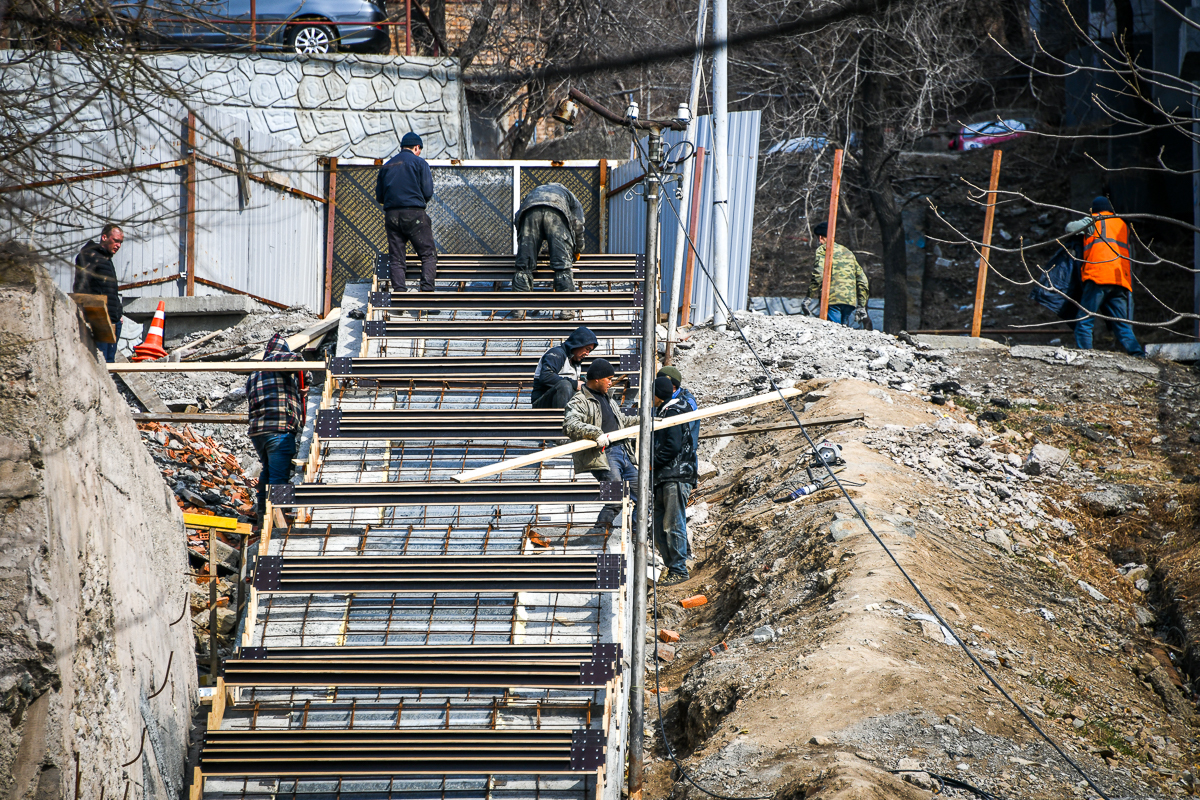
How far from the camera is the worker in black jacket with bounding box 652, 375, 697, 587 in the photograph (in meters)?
8.65

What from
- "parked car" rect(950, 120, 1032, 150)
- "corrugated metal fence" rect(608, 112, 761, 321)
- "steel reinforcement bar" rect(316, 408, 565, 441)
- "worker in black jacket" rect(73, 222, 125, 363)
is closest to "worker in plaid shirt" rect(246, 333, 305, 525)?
"steel reinforcement bar" rect(316, 408, 565, 441)

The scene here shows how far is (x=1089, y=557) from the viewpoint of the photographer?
9078 mm

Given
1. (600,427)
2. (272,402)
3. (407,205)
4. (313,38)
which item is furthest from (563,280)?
(313,38)

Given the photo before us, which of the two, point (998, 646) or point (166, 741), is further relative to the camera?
point (998, 646)

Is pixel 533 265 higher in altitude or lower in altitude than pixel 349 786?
higher

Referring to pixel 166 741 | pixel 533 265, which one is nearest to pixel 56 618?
pixel 166 741

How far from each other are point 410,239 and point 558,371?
3532 millimetres

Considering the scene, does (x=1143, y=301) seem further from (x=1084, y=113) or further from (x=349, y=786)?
(x=349, y=786)

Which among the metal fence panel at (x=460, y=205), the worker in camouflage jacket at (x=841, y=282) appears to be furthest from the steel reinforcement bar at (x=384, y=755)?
the metal fence panel at (x=460, y=205)

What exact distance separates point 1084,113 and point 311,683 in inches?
752

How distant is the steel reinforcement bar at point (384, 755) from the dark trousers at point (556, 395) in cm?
342

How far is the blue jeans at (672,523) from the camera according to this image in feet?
28.5

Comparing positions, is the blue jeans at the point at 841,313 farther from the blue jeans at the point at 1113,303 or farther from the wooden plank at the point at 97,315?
the wooden plank at the point at 97,315

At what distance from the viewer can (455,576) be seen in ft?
23.3
